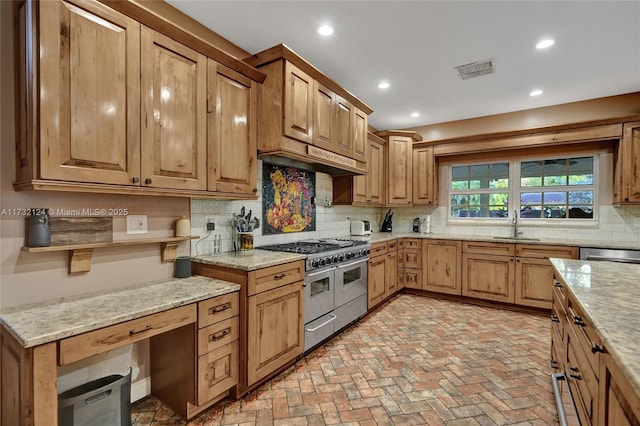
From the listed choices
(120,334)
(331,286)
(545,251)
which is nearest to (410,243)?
(545,251)

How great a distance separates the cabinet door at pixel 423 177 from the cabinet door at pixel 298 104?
106 inches

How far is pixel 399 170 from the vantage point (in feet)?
15.7

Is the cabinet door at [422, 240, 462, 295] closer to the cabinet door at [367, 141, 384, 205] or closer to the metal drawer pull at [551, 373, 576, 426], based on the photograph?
the cabinet door at [367, 141, 384, 205]

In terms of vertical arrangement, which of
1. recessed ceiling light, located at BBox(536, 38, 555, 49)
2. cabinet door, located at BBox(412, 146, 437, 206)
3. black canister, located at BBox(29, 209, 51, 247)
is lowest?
black canister, located at BBox(29, 209, 51, 247)

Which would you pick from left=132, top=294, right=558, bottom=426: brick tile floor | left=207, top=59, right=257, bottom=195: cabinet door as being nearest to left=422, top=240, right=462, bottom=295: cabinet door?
left=132, top=294, right=558, bottom=426: brick tile floor

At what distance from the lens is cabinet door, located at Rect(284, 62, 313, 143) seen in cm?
249

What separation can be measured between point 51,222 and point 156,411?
135 cm

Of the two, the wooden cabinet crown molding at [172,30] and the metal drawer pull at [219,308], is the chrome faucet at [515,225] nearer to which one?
the wooden cabinet crown molding at [172,30]

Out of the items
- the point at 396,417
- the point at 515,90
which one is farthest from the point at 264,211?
the point at 515,90

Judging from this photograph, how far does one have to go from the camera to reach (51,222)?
5.27 feet

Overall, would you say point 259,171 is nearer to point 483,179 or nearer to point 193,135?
point 193,135

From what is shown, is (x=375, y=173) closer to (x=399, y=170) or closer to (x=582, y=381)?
(x=399, y=170)

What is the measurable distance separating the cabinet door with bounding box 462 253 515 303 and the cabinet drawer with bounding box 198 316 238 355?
11.4ft

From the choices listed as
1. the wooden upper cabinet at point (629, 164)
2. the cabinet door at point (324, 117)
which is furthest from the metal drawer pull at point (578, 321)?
the wooden upper cabinet at point (629, 164)
